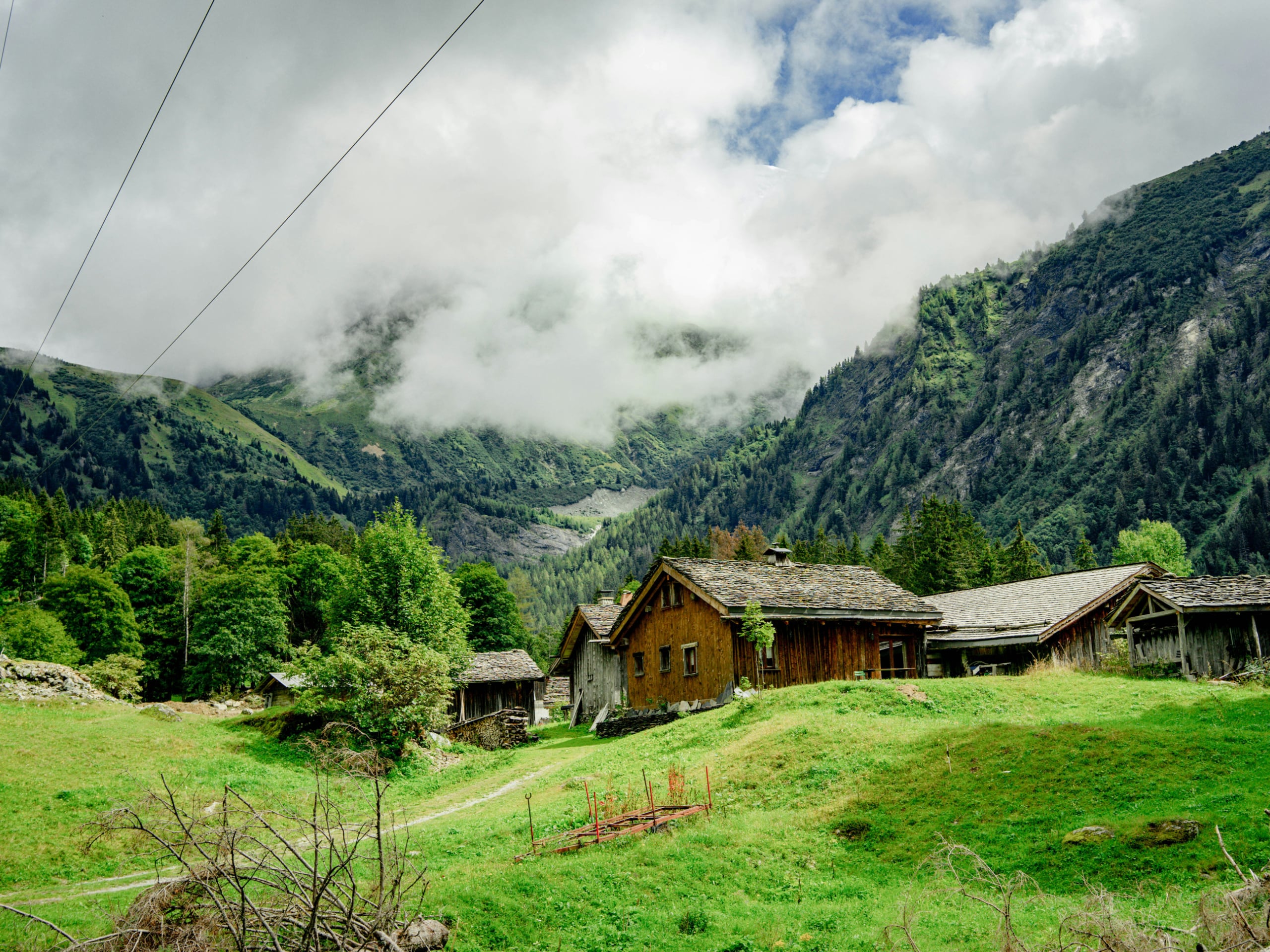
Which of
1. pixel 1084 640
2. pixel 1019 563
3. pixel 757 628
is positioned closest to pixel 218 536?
pixel 757 628

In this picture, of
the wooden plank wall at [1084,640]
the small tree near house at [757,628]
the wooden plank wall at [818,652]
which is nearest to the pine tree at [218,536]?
the wooden plank wall at [818,652]

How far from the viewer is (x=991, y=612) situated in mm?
43188

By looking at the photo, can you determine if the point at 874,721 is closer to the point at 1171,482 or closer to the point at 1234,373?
the point at 1171,482

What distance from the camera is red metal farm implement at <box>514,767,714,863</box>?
16703 millimetres

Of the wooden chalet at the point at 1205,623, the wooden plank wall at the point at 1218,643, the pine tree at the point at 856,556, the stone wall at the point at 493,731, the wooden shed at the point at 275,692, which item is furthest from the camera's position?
the pine tree at the point at 856,556

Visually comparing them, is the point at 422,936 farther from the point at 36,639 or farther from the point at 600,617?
the point at 36,639

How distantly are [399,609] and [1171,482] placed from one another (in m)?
166

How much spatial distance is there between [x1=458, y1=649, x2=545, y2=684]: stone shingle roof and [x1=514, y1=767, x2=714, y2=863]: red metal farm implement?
1292 inches

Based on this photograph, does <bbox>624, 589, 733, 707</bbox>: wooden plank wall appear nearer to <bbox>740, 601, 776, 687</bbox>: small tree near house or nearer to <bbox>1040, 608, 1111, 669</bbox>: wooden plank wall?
<bbox>740, 601, 776, 687</bbox>: small tree near house

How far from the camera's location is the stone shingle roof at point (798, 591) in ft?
115

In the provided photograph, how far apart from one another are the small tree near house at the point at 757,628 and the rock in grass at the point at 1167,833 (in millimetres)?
19186

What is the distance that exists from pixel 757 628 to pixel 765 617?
1.31 m

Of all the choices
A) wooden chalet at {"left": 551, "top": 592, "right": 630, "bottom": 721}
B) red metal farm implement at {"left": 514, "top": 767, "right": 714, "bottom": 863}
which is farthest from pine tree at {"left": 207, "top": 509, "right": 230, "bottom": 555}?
red metal farm implement at {"left": 514, "top": 767, "right": 714, "bottom": 863}

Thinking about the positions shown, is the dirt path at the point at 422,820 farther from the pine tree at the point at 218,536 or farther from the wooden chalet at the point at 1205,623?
the pine tree at the point at 218,536
